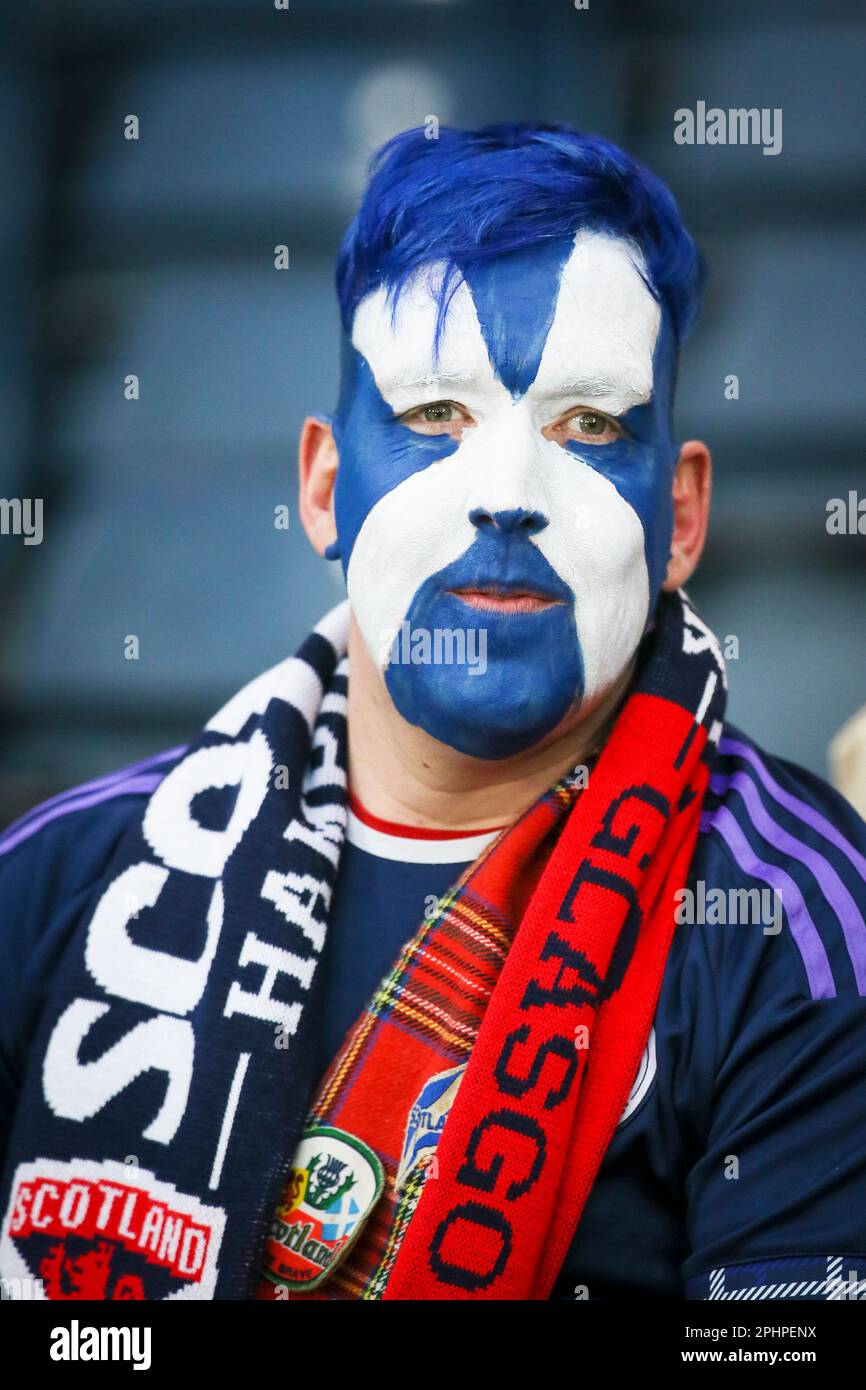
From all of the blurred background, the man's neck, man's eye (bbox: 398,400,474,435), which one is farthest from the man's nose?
the blurred background

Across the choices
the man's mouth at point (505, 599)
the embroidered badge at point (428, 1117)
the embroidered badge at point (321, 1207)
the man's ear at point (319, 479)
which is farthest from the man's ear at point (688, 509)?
the embroidered badge at point (321, 1207)

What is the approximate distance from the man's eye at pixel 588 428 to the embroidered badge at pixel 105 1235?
885 mm

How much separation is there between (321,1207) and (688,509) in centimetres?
91

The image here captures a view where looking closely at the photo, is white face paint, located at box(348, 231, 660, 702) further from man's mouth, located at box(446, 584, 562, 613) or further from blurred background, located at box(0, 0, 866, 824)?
blurred background, located at box(0, 0, 866, 824)

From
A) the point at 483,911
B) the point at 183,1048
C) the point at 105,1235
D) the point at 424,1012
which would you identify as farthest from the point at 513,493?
the point at 105,1235

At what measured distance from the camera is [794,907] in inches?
60.3

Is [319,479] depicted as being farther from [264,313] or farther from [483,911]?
[264,313]

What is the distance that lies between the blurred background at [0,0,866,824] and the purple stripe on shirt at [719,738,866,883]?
1177mm

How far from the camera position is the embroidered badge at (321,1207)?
1.48 meters

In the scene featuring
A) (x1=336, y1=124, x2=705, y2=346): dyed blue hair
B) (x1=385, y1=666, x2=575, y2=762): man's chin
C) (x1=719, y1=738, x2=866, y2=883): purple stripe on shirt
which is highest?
(x1=336, y1=124, x2=705, y2=346): dyed blue hair

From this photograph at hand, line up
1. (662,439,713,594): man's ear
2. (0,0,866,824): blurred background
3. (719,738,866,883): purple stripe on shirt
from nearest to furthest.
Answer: (719,738,866,883): purple stripe on shirt < (662,439,713,594): man's ear < (0,0,866,824): blurred background

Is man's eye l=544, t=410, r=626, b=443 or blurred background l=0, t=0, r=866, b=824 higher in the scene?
blurred background l=0, t=0, r=866, b=824

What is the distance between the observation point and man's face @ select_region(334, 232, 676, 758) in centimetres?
156
